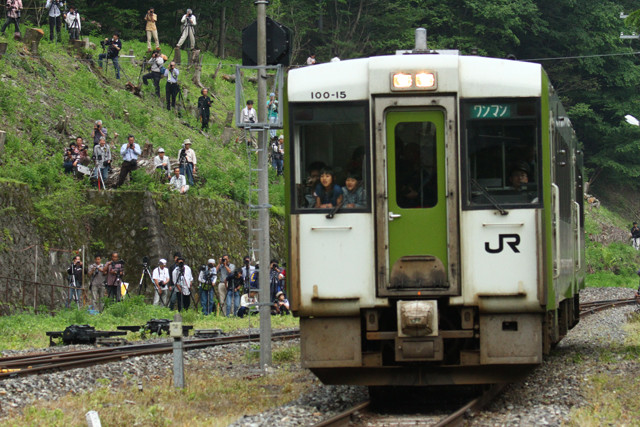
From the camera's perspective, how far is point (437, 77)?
1065 centimetres

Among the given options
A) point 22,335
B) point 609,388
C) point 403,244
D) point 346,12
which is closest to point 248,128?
point 403,244

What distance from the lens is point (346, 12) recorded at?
54375 millimetres

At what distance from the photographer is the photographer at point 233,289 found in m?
25.8

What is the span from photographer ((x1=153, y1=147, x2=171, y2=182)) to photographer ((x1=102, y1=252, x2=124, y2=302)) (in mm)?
4913

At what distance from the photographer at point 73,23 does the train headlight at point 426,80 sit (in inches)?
1122

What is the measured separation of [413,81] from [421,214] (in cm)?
128

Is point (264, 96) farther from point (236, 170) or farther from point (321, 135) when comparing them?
point (236, 170)

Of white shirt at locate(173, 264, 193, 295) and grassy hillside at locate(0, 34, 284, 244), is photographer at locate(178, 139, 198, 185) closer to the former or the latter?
grassy hillside at locate(0, 34, 284, 244)

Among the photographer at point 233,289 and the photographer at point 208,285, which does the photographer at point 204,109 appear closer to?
the photographer at point 233,289

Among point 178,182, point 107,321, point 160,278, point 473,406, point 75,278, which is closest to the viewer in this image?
point 473,406

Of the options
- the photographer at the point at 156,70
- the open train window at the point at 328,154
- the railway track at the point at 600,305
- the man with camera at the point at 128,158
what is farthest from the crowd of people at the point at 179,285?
the open train window at the point at 328,154

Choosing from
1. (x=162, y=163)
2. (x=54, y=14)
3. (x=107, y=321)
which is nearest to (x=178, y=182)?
(x=162, y=163)

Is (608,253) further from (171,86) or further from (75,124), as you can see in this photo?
(75,124)

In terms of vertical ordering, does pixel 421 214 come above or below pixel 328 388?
above
